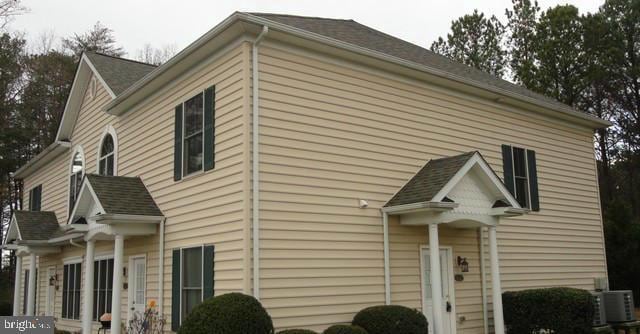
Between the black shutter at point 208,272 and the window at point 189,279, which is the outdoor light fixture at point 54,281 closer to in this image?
the window at point 189,279

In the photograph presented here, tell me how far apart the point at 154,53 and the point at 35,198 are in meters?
25.1

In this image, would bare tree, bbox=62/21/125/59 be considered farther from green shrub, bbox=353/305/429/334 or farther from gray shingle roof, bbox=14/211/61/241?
green shrub, bbox=353/305/429/334

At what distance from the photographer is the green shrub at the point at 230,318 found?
8625 millimetres

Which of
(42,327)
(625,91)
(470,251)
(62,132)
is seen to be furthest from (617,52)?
(42,327)

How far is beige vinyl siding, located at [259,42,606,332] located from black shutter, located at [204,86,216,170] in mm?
1361

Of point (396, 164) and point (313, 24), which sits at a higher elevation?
point (313, 24)

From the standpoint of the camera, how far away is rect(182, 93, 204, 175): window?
1186cm

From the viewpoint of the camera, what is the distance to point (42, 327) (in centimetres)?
895

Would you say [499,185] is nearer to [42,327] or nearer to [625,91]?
[42,327]

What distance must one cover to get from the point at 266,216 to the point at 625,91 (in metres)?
27.4

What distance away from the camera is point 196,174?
11.7m

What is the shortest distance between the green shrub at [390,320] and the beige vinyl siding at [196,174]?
2.22m

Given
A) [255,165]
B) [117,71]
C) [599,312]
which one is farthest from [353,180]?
[117,71]

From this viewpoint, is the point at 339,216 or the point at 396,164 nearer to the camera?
the point at 339,216
